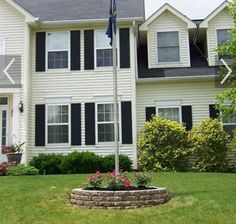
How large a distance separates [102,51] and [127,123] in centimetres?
329

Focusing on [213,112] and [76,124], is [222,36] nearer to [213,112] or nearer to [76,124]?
[213,112]

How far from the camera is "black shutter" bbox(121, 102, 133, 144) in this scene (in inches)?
685

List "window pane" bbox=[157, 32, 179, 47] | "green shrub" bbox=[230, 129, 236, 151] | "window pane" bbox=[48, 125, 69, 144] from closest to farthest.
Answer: "green shrub" bbox=[230, 129, 236, 151] → "window pane" bbox=[48, 125, 69, 144] → "window pane" bbox=[157, 32, 179, 47]

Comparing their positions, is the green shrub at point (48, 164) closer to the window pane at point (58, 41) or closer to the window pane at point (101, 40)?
the window pane at point (58, 41)

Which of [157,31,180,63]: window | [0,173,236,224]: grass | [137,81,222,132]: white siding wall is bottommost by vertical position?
[0,173,236,224]: grass

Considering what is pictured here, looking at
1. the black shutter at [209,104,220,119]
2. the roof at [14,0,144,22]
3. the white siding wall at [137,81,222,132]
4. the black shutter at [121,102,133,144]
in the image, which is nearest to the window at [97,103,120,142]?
the black shutter at [121,102,133,144]

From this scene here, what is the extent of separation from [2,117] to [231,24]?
10828mm

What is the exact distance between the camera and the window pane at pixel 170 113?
18.2 m

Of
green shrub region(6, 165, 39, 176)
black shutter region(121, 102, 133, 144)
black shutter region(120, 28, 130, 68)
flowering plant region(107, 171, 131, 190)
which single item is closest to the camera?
flowering plant region(107, 171, 131, 190)

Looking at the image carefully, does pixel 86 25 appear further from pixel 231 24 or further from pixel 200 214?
pixel 200 214

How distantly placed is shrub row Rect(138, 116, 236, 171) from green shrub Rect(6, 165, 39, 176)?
4263 millimetres

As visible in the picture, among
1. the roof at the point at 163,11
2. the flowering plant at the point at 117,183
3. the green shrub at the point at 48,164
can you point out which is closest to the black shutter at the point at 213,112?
the roof at the point at 163,11

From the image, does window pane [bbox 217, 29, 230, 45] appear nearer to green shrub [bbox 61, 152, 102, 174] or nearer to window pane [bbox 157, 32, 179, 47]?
window pane [bbox 157, 32, 179, 47]

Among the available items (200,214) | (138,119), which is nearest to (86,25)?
(138,119)
